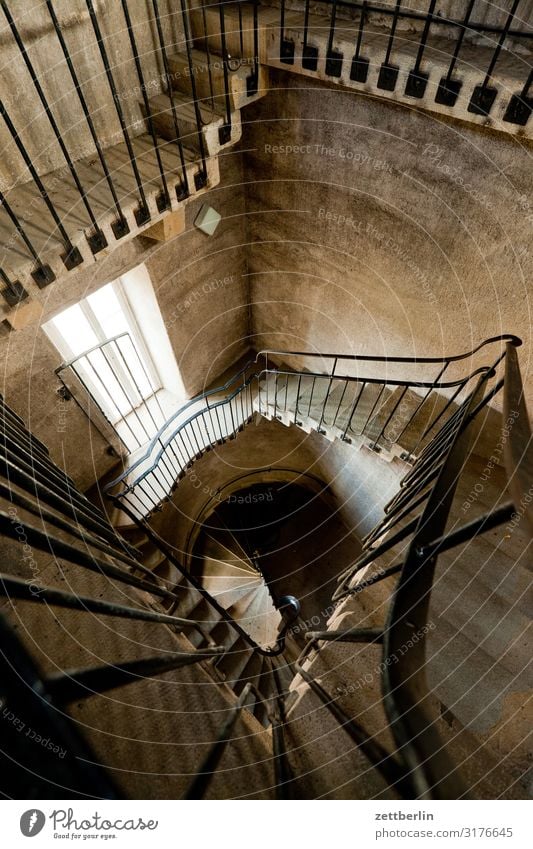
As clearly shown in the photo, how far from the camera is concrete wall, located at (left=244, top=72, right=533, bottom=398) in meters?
3.29

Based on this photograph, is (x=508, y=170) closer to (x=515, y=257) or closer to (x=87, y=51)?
(x=515, y=257)

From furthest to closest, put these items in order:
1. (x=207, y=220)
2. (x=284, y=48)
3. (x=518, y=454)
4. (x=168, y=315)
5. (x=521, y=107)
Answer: (x=168, y=315)
(x=207, y=220)
(x=284, y=48)
(x=521, y=107)
(x=518, y=454)

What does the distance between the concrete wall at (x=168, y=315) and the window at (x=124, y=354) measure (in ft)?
0.65

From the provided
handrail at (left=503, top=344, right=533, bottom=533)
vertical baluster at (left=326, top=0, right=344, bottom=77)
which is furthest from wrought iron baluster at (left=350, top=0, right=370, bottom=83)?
handrail at (left=503, top=344, right=533, bottom=533)

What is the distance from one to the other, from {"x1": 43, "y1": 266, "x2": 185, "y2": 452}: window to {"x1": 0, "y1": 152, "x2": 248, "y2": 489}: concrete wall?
20cm

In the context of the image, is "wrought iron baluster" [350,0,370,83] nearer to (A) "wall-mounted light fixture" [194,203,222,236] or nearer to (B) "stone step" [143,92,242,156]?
(B) "stone step" [143,92,242,156]

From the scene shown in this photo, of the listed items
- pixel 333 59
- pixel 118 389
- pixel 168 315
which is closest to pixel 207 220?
pixel 168 315

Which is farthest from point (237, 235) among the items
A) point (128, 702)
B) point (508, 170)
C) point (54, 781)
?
point (54, 781)

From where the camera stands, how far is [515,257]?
11.2 ft

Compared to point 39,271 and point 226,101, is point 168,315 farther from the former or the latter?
point 39,271

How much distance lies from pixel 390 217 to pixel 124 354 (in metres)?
3.50

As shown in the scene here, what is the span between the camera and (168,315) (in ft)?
16.2

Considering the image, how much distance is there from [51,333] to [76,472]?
5.94 ft

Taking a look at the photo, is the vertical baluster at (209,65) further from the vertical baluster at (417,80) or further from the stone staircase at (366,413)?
the stone staircase at (366,413)
